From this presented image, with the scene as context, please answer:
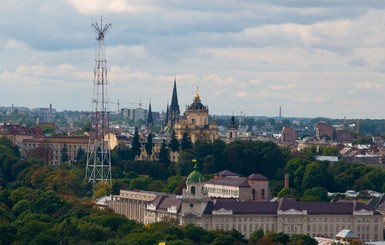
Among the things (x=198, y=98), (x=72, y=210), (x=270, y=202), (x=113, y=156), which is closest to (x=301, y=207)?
(x=270, y=202)

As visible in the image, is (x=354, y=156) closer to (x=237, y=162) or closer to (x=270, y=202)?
(x=237, y=162)

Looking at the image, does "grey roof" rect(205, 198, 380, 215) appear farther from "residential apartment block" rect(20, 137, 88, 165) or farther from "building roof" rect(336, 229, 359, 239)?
"residential apartment block" rect(20, 137, 88, 165)

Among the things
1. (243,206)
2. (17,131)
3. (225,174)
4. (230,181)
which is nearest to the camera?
(243,206)

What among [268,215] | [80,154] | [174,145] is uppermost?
[174,145]

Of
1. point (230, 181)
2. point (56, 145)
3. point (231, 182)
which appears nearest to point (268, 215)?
point (231, 182)

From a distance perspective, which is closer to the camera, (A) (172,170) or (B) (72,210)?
(B) (72,210)

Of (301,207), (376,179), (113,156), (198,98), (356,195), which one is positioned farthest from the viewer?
(198,98)

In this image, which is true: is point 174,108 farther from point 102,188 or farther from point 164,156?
point 102,188
